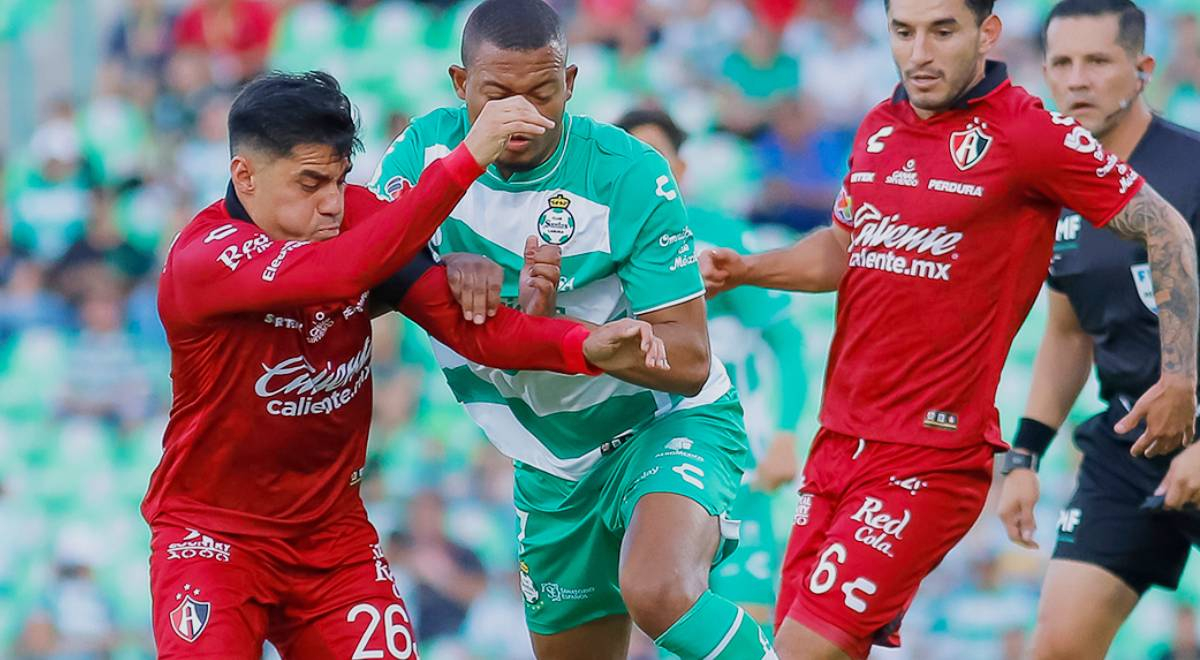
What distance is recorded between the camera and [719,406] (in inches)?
221

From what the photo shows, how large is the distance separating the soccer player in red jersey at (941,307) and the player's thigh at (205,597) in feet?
5.20

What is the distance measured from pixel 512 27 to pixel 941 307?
1.59m

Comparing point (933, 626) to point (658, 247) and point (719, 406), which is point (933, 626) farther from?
point (658, 247)

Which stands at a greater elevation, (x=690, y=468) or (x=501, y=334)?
(x=501, y=334)

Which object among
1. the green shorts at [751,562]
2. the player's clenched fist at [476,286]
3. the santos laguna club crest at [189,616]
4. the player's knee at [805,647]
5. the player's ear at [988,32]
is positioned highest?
the player's ear at [988,32]

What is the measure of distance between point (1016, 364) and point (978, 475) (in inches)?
209

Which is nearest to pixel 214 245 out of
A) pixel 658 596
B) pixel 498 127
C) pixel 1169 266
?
pixel 498 127

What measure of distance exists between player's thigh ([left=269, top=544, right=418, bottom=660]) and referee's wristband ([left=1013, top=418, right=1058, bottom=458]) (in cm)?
Answer: 252

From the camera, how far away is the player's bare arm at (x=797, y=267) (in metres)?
5.89

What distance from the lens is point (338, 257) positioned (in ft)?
15.2

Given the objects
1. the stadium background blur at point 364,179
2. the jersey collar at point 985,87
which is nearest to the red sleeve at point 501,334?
the jersey collar at point 985,87

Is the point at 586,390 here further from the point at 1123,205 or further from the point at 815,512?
the point at 1123,205

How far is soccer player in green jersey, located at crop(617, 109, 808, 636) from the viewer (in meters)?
7.16

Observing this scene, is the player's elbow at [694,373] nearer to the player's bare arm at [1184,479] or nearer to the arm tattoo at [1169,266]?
the arm tattoo at [1169,266]
